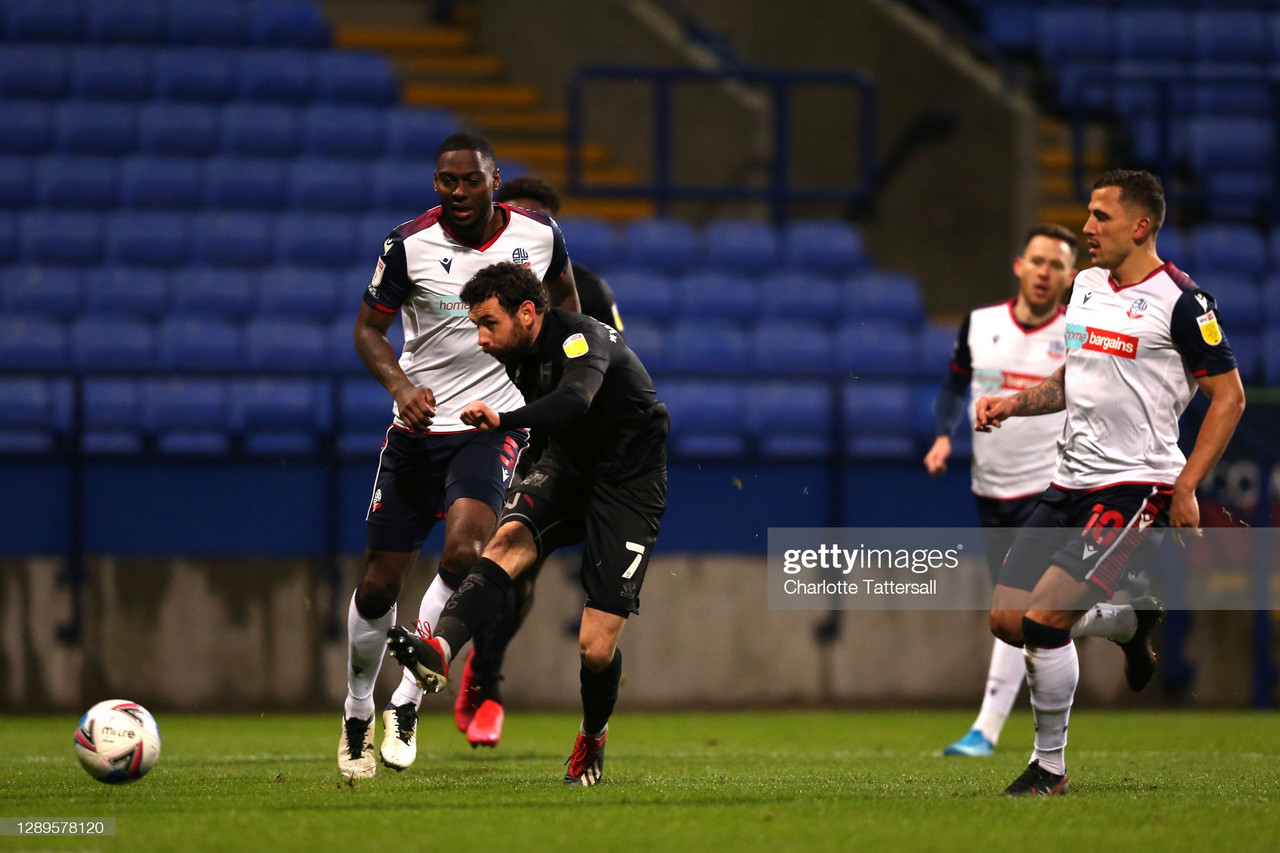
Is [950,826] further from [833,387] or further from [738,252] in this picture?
[738,252]

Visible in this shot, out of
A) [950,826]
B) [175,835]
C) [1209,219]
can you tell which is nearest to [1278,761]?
[950,826]

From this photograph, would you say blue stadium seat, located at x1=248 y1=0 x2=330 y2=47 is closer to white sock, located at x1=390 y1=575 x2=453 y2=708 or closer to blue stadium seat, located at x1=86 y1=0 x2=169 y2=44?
blue stadium seat, located at x1=86 y1=0 x2=169 y2=44

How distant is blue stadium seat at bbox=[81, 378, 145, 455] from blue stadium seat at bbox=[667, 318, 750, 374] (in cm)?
380

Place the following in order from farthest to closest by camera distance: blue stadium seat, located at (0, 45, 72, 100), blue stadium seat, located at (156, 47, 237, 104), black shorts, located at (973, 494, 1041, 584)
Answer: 1. blue stadium seat, located at (156, 47, 237, 104)
2. blue stadium seat, located at (0, 45, 72, 100)
3. black shorts, located at (973, 494, 1041, 584)

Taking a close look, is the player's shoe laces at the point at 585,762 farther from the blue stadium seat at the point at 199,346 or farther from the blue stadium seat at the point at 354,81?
the blue stadium seat at the point at 354,81

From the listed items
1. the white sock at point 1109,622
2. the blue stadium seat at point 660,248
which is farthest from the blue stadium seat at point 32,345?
the white sock at point 1109,622

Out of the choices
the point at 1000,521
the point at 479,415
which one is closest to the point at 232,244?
the point at 1000,521

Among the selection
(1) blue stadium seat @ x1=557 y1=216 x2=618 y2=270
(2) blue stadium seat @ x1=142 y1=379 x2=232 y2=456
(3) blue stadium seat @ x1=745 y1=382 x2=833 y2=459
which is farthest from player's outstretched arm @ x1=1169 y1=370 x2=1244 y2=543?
(1) blue stadium seat @ x1=557 y1=216 x2=618 y2=270

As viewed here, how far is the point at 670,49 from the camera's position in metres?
15.7

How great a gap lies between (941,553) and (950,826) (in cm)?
621

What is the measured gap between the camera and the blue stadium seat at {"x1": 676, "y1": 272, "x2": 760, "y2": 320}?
12.7 m

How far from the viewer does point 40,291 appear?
12.4m

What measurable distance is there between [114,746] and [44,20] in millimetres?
11465

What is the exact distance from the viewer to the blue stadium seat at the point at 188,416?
1118 cm
